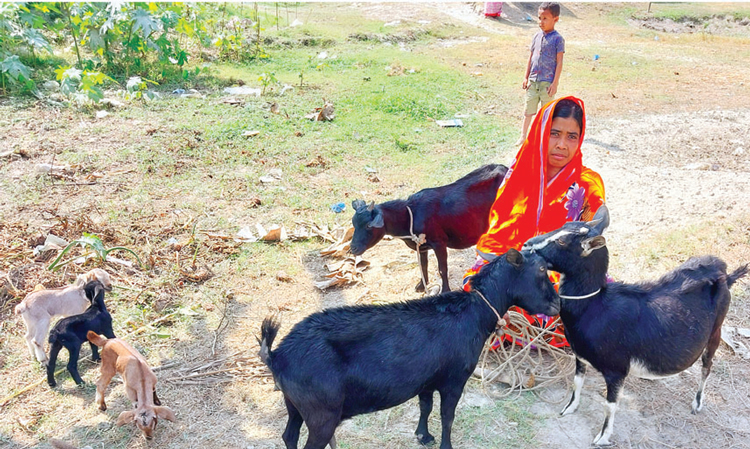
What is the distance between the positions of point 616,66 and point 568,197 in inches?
477

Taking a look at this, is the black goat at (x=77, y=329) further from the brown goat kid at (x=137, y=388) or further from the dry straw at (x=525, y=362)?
the dry straw at (x=525, y=362)

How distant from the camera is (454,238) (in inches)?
211

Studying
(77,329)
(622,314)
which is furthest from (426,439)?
(77,329)

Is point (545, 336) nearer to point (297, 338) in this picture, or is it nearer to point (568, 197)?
point (568, 197)

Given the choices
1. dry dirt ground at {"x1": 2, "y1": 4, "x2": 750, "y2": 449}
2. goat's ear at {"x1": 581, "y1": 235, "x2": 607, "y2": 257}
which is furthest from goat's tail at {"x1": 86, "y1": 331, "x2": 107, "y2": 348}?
goat's ear at {"x1": 581, "y1": 235, "x2": 607, "y2": 257}

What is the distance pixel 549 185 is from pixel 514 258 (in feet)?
4.13

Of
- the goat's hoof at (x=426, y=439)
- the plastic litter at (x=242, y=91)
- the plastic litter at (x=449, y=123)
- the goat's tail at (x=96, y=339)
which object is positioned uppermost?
the plastic litter at (x=242, y=91)

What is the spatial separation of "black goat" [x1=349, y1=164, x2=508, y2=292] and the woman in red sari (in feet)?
2.72

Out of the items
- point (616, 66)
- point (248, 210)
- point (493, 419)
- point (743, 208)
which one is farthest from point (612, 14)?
point (493, 419)

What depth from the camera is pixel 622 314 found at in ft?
11.4

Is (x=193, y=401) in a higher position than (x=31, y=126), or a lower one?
lower

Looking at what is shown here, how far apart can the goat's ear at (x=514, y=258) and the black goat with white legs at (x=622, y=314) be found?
8.1 inches

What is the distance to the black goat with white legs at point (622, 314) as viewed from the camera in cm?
340

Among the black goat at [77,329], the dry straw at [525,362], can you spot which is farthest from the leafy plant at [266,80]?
the dry straw at [525,362]
